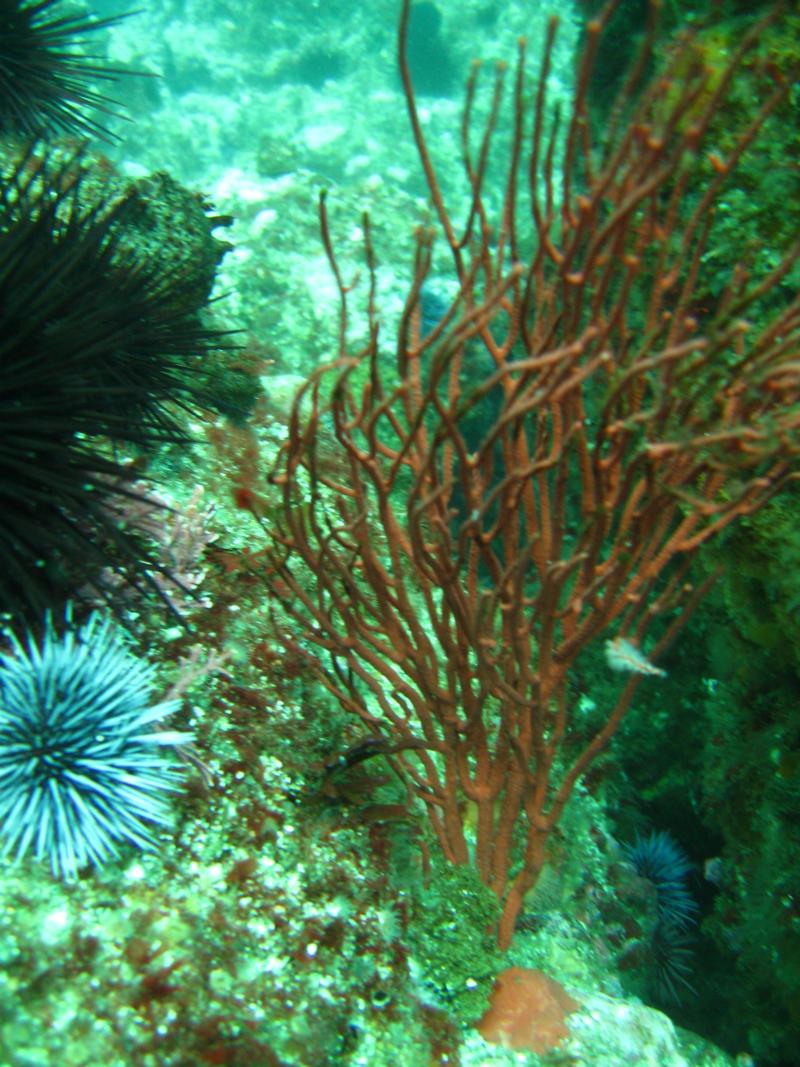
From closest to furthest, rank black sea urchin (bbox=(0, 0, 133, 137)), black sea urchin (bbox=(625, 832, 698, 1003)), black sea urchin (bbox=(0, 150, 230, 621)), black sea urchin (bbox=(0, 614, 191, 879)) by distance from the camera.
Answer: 1. black sea urchin (bbox=(0, 614, 191, 879))
2. black sea urchin (bbox=(0, 150, 230, 621))
3. black sea urchin (bbox=(625, 832, 698, 1003))
4. black sea urchin (bbox=(0, 0, 133, 137))

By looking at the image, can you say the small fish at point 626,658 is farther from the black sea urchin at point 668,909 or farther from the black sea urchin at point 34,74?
the black sea urchin at point 34,74

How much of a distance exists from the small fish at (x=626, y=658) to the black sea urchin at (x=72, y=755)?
1.47 meters

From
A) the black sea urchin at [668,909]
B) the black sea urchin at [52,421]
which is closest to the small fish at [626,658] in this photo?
the black sea urchin at [52,421]

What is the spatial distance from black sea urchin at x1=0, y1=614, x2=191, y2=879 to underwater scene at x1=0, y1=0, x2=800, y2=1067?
0.04ft

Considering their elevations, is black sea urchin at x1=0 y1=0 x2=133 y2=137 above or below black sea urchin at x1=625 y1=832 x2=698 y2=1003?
above

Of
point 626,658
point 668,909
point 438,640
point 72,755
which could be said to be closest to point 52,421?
point 72,755

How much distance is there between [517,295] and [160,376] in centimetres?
177

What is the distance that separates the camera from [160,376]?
10.8ft

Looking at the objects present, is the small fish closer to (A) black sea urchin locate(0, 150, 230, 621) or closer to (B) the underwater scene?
(B) the underwater scene

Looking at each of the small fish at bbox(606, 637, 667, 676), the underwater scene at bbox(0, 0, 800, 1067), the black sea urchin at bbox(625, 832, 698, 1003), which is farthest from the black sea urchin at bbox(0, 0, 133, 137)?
the black sea urchin at bbox(625, 832, 698, 1003)

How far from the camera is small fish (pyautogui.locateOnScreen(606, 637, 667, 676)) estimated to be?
2.14 metres

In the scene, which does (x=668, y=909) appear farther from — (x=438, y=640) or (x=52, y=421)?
(x=52, y=421)

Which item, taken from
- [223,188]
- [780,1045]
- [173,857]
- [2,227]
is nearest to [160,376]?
[2,227]

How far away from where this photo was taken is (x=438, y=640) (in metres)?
3.07
